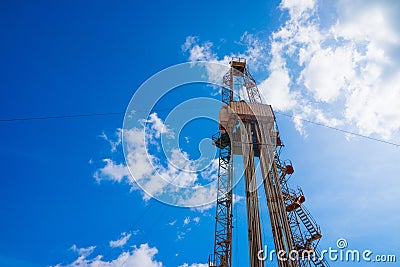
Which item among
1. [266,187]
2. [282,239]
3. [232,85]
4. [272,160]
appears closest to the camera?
[282,239]

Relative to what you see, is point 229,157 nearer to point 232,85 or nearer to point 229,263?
point 232,85

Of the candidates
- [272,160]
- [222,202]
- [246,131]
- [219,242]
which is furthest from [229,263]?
[246,131]

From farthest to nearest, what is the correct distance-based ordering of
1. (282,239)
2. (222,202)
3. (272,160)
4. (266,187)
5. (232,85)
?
(232,85)
(222,202)
(272,160)
(266,187)
(282,239)

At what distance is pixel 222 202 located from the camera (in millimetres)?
31391

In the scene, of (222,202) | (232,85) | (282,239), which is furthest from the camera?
(232,85)

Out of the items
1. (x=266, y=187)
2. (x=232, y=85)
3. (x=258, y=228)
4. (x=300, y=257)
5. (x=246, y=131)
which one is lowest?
(x=300, y=257)

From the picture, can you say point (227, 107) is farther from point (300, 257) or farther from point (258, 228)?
point (300, 257)

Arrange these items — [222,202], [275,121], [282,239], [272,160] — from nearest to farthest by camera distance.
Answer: [282,239]
[272,160]
[275,121]
[222,202]

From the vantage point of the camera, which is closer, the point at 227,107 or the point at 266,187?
the point at 266,187

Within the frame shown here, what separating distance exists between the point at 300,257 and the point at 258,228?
3.79 metres

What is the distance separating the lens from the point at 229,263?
92.1ft

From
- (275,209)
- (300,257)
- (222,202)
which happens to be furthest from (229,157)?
(300,257)

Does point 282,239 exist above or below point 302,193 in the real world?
below

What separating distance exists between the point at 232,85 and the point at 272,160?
10.5 m
